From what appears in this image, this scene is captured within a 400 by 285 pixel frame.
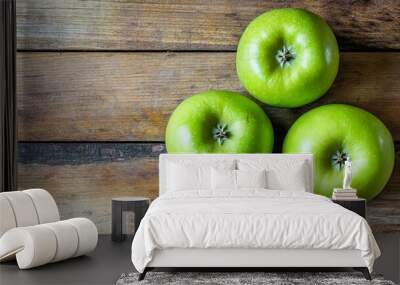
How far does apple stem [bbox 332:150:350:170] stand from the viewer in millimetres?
3525

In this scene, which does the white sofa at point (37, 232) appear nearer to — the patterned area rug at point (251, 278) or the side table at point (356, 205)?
the patterned area rug at point (251, 278)

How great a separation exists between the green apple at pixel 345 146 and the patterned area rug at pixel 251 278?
0.84m

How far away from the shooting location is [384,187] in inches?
150

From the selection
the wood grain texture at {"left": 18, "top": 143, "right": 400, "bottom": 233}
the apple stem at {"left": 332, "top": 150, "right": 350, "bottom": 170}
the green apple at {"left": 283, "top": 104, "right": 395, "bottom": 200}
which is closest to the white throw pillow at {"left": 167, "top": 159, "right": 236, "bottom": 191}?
the wood grain texture at {"left": 18, "top": 143, "right": 400, "bottom": 233}

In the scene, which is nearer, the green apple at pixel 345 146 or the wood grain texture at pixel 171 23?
the green apple at pixel 345 146

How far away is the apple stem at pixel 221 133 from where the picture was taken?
3.59 metres

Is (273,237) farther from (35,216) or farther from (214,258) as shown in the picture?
(35,216)

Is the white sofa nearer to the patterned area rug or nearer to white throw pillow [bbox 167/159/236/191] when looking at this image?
the patterned area rug

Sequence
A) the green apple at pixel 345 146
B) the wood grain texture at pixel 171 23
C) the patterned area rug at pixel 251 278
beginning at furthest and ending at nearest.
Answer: the wood grain texture at pixel 171 23 < the green apple at pixel 345 146 < the patterned area rug at pixel 251 278

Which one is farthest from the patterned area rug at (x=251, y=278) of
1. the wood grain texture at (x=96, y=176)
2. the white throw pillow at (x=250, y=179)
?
the wood grain texture at (x=96, y=176)

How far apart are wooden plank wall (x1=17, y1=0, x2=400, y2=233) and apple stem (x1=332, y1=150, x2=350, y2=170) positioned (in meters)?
0.40

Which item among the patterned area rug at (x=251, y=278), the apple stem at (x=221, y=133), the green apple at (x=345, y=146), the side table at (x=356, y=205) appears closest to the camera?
the patterned area rug at (x=251, y=278)

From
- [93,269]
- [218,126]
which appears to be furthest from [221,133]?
[93,269]

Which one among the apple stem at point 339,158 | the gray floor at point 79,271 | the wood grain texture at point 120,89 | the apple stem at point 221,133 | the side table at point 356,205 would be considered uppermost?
the wood grain texture at point 120,89
